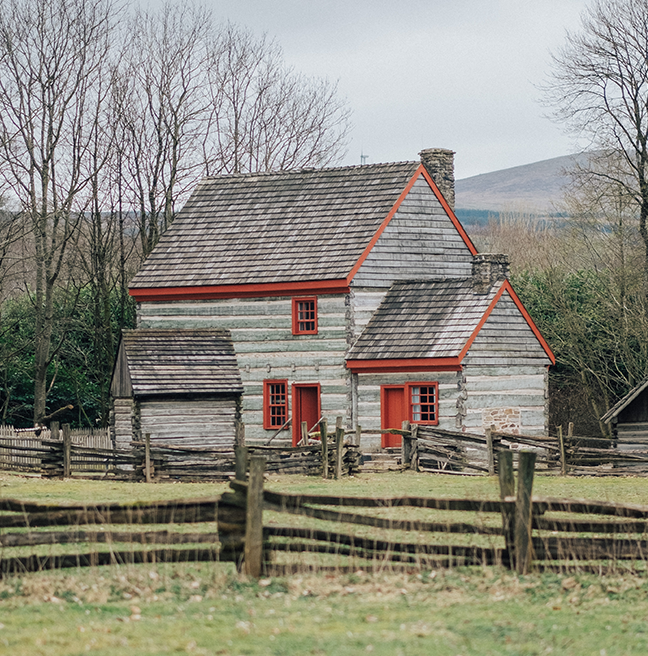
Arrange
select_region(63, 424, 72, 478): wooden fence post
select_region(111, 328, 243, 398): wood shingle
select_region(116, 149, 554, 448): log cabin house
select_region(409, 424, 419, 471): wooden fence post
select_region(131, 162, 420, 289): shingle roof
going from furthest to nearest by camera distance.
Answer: select_region(131, 162, 420, 289): shingle roof < select_region(116, 149, 554, 448): log cabin house < select_region(111, 328, 243, 398): wood shingle < select_region(409, 424, 419, 471): wooden fence post < select_region(63, 424, 72, 478): wooden fence post

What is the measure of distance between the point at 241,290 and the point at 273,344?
1.95 metres

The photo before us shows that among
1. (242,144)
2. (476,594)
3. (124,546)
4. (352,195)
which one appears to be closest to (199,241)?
(352,195)

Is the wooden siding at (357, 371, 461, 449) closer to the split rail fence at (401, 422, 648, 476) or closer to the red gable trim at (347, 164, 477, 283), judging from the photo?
the split rail fence at (401, 422, 648, 476)

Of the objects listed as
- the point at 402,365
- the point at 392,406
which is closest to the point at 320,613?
the point at 402,365

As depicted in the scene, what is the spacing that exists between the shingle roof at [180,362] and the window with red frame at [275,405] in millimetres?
1033

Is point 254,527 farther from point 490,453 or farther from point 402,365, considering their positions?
point 402,365

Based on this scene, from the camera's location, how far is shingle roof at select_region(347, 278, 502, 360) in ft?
99.7

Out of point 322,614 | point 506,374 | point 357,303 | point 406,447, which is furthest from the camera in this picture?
point 357,303

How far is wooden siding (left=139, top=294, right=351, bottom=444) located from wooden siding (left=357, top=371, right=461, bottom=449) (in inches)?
18.9

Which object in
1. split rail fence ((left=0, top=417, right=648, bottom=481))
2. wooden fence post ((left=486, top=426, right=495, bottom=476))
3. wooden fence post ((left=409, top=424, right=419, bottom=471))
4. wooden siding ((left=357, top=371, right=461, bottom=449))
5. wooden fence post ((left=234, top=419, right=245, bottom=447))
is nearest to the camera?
split rail fence ((left=0, top=417, right=648, bottom=481))

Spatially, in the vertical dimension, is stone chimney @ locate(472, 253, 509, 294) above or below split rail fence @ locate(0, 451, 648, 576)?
above

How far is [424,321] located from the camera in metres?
31.2

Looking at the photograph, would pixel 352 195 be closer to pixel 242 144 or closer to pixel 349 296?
pixel 349 296

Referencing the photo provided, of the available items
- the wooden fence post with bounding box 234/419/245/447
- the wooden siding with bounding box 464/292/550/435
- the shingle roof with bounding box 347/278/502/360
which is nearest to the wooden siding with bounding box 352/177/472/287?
the shingle roof with bounding box 347/278/502/360
